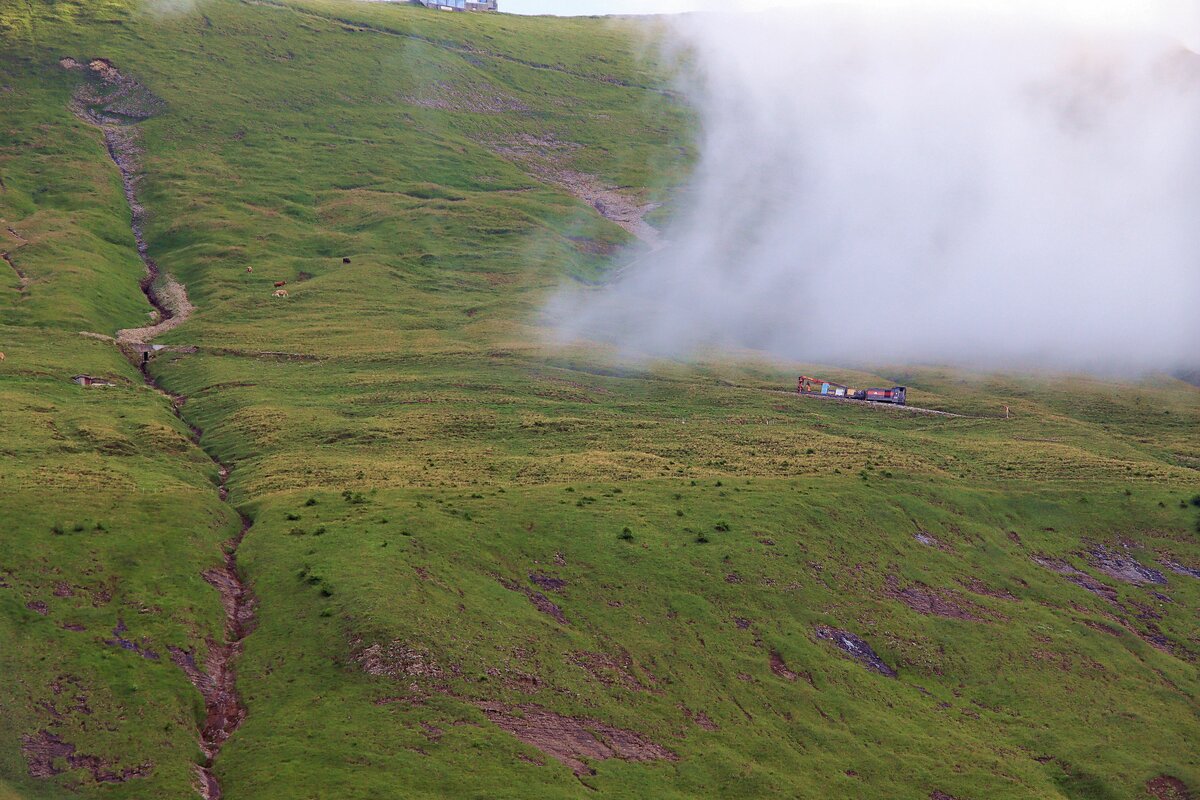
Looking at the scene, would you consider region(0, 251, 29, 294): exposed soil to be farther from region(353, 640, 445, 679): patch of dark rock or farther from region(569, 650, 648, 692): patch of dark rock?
region(569, 650, 648, 692): patch of dark rock

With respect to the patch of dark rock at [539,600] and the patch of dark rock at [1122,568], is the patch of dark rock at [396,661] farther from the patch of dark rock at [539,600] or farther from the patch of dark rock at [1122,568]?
the patch of dark rock at [1122,568]

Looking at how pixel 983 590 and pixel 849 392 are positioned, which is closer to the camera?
pixel 983 590

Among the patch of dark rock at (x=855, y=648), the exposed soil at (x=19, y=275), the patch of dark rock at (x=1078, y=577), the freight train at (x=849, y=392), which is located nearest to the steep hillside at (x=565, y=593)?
the patch of dark rock at (x=855, y=648)

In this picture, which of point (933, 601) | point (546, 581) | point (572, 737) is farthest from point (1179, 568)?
point (572, 737)

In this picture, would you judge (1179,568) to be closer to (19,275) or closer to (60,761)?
(60,761)

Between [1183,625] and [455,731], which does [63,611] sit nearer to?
[455,731]

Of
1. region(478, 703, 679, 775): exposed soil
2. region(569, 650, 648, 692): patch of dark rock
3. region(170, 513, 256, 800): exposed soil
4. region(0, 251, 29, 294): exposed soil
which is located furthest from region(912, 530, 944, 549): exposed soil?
region(0, 251, 29, 294): exposed soil

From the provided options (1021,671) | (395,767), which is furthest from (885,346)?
(395,767)
